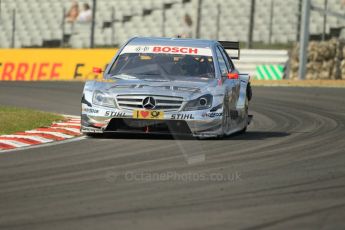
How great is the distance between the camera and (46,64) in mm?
31078

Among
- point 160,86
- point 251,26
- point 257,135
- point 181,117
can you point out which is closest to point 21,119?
point 160,86

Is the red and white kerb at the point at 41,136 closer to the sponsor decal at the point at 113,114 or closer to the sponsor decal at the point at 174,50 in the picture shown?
the sponsor decal at the point at 113,114

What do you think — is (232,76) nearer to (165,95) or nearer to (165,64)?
(165,64)

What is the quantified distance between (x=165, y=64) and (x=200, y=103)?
4.19 feet

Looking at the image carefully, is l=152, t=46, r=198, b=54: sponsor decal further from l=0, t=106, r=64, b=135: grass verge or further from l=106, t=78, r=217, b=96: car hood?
l=0, t=106, r=64, b=135: grass verge

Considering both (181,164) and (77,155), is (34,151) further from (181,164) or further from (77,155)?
(181,164)

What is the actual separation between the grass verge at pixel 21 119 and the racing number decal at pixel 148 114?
6.77ft

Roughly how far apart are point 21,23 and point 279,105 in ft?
60.8

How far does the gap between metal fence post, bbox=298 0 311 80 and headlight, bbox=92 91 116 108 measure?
16907 millimetres

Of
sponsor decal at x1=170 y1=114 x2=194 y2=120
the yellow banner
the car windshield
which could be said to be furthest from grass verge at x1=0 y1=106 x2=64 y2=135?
the yellow banner

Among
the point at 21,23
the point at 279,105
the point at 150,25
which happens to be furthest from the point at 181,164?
the point at 21,23

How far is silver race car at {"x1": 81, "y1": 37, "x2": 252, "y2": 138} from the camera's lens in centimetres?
1283

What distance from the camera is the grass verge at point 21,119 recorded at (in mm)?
14325

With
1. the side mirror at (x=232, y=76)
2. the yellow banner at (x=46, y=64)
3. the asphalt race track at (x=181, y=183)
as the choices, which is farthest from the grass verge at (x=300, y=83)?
the side mirror at (x=232, y=76)
